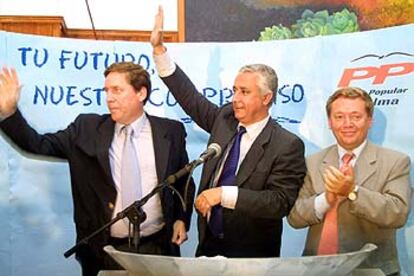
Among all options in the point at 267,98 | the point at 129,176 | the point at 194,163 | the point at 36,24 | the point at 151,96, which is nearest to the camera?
the point at 194,163

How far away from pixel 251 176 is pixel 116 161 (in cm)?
48

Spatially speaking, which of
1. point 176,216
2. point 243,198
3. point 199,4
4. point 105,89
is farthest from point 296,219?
point 199,4

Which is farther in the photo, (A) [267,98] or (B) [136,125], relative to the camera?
(B) [136,125]

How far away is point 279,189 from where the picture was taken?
6.93 feet

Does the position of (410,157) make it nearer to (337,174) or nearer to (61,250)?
(337,174)

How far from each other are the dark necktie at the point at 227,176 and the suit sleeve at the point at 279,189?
70 millimetres

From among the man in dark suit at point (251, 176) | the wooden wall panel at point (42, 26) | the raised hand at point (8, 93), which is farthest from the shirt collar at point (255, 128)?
the wooden wall panel at point (42, 26)

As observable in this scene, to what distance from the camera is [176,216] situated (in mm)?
2301

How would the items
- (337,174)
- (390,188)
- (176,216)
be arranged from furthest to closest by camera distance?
(176,216) < (390,188) < (337,174)

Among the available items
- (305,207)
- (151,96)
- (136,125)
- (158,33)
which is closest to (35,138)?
(136,125)

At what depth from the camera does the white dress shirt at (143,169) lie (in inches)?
88.7

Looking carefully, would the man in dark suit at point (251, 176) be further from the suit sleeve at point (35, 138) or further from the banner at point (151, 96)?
the suit sleeve at point (35, 138)

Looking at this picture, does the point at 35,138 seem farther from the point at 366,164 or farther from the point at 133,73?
the point at 366,164

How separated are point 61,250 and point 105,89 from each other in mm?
610
